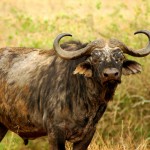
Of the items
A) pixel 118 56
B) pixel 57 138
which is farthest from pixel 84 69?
pixel 57 138

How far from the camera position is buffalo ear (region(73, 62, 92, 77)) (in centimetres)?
769

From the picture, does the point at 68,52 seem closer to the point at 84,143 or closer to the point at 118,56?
the point at 118,56

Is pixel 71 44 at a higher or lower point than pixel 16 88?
higher

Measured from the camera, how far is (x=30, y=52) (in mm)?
8844

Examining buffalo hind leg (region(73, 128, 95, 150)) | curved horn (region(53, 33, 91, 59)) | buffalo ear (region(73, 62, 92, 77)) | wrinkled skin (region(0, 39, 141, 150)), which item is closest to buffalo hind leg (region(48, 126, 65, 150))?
wrinkled skin (region(0, 39, 141, 150))

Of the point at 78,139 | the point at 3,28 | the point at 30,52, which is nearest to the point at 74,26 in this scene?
the point at 3,28

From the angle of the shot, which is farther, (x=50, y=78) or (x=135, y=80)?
(x=135, y=80)

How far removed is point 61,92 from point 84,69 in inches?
20.1

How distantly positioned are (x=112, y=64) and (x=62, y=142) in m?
1.20

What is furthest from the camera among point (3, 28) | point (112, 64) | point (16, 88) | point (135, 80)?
point (3, 28)

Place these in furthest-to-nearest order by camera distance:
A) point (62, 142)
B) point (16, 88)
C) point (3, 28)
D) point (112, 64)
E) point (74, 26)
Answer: point (3, 28)
point (74, 26)
point (16, 88)
point (62, 142)
point (112, 64)

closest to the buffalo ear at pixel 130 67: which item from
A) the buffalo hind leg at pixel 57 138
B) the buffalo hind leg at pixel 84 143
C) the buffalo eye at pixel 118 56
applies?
the buffalo eye at pixel 118 56

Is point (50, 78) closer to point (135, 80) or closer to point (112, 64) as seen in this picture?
Answer: point (112, 64)

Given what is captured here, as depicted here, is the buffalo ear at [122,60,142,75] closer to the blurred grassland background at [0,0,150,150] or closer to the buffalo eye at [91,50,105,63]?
the buffalo eye at [91,50,105,63]
